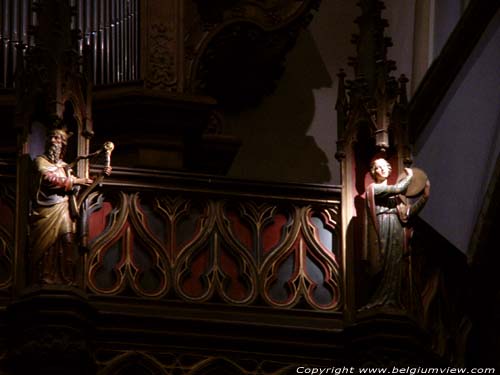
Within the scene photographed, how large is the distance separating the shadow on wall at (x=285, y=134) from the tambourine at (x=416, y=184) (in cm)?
307

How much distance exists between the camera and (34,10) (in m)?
17.3

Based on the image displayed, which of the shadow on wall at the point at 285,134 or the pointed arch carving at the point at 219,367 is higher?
the shadow on wall at the point at 285,134

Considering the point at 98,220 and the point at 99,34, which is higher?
the point at 99,34

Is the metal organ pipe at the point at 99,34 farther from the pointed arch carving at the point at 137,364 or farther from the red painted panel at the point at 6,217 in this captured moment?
the pointed arch carving at the point at 137,364

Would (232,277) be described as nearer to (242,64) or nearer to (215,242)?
(215,242)

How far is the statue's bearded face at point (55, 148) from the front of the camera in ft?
53.3

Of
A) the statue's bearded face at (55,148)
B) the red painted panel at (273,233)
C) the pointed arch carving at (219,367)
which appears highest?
the statue's bearded face at (55,148)

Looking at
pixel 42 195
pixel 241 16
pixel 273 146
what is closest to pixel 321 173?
pixel 273 146

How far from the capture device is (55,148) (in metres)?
16.2

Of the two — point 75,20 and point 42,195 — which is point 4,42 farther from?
point 42,195

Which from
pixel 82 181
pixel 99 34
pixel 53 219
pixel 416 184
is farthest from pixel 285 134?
pixel 53 219

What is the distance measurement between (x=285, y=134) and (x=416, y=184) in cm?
340

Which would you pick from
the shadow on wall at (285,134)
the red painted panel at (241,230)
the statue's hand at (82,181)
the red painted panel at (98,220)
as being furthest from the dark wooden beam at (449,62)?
the statue's hand at (82,181)

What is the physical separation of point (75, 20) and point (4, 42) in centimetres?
59
